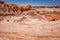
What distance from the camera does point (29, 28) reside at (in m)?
2.47

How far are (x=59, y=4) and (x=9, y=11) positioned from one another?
0.86 meters

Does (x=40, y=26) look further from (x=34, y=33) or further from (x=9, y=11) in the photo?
(x=9, y=11)

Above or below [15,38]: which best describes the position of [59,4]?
above

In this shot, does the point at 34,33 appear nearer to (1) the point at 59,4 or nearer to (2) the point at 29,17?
(2) the point at 29,17

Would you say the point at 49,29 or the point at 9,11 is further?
the point at 9,11

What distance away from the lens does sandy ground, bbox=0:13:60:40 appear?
2.39 meters

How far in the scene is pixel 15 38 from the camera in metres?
2.45

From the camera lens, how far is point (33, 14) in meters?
2.53

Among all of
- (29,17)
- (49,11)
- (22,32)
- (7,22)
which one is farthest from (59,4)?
(7,22)

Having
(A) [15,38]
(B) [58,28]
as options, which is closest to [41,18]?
(B) [58,28]

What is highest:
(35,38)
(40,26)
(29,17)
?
(29,17)

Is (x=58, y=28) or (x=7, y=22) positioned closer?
(x=58, y=28)

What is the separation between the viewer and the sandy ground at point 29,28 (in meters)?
2.39

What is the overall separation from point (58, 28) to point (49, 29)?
14 cm
